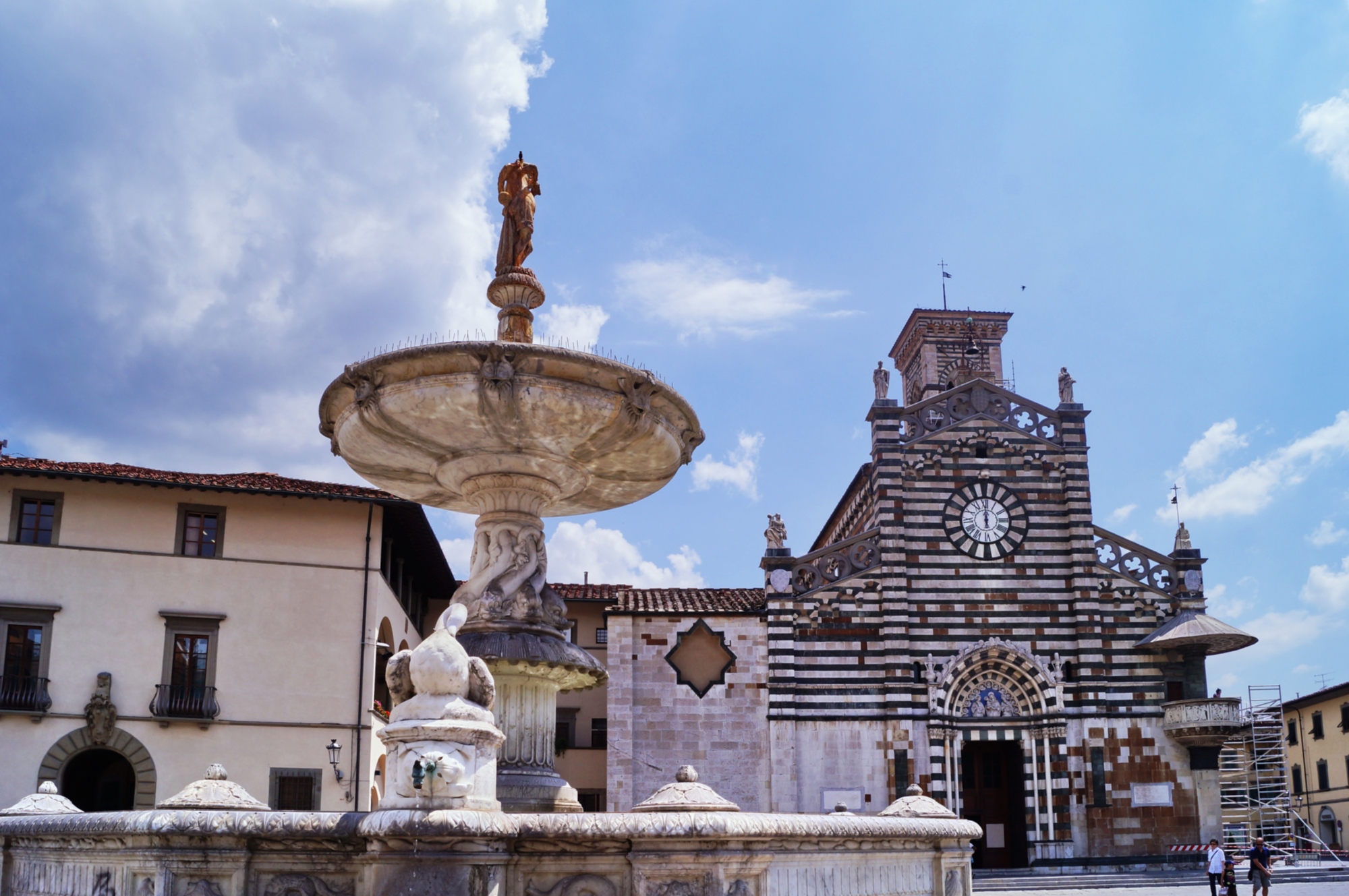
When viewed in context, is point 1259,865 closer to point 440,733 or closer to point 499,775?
point 499,775

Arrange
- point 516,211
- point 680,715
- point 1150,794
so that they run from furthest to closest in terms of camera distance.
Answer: point 680,715, point 1150,794, point 516,211

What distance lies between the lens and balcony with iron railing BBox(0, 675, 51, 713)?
23219 mm

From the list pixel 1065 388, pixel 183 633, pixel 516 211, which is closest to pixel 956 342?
pixel 1065 388

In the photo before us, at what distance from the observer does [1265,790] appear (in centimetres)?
3023

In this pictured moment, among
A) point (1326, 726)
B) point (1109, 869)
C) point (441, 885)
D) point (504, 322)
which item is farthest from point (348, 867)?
point (1326, 726)

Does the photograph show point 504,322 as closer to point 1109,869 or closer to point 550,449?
point 550,449

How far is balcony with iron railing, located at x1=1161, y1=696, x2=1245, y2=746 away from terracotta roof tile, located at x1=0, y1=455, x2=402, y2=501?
59.5ft

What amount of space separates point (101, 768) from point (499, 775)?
19.2 meters

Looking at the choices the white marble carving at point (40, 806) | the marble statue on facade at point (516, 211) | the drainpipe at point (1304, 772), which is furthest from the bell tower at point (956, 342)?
the white marble carving at point (40, 806)

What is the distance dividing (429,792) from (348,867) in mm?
795

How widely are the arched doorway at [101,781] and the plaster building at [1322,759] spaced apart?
127 feet

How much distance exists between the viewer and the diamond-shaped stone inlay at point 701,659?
1067 inches

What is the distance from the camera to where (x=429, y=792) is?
20.7 ft

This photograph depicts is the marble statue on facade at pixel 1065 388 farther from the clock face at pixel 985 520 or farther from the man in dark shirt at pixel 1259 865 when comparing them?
the man in dark shirt at pixel 1259 865
